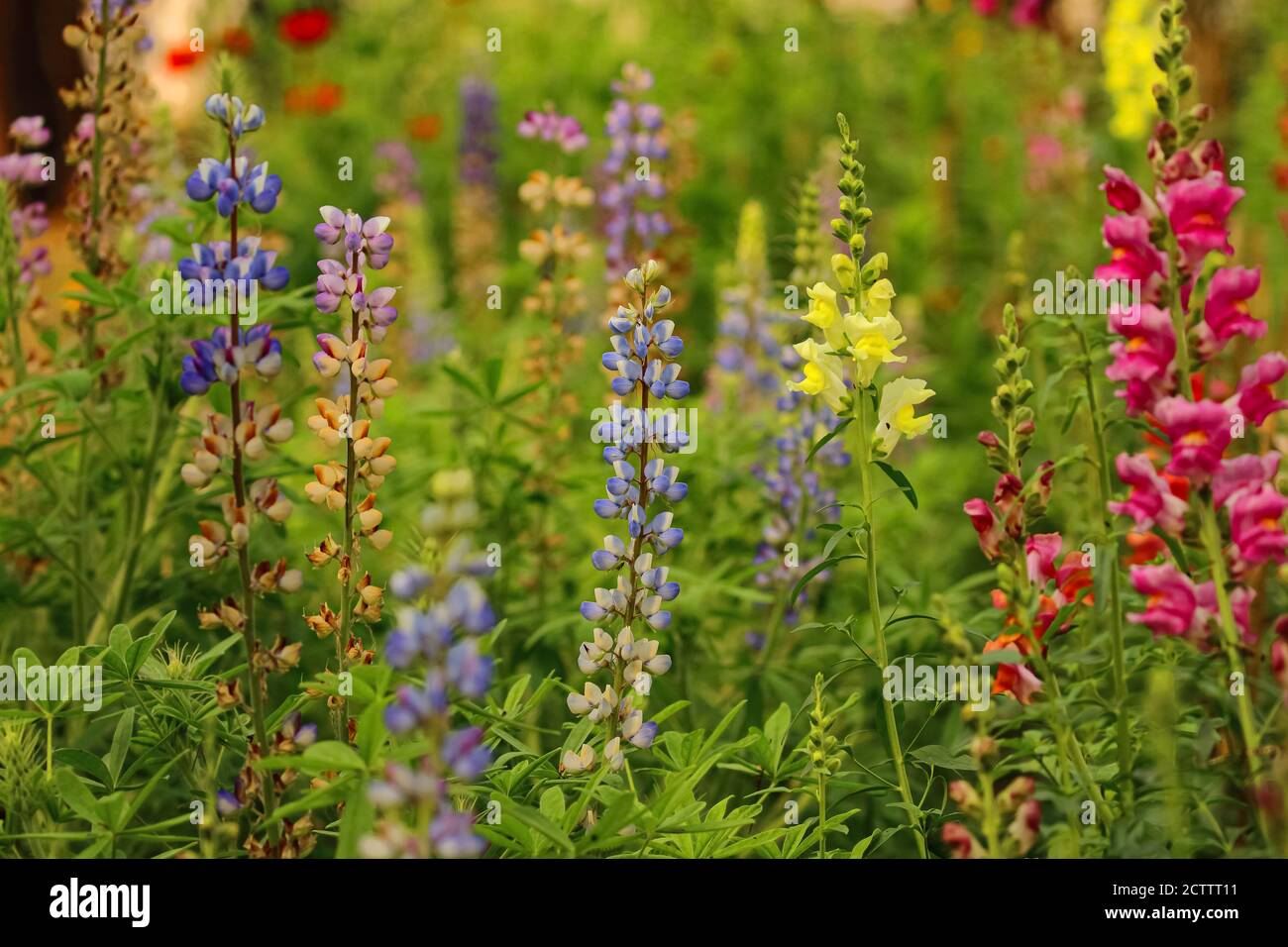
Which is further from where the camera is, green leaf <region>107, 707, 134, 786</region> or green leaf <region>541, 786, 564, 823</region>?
green leaf <region>107, 707, 134, 786</region>

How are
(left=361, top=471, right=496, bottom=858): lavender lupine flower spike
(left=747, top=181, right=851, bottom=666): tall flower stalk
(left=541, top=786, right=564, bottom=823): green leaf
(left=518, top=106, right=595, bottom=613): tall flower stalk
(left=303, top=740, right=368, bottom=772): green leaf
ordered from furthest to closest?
1. (left=518, top=106, right=595, bottom=613): tall flower stalk
2. (left=747, top=181, right=851, bottom=666): tall flower stalk
3. (left=541, top=786, right=564, bottom=823): green leaf
4. (left=303, top=740, right=368, bottom=772): green leaf
5. (left=361, top=471, right=496, bottom=858): lavender lupine flower spike

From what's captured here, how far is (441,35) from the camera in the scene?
9.15 m

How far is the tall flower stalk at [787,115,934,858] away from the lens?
2.15m

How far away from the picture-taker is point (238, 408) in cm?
199

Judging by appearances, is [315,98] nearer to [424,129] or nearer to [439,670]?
[424,129]

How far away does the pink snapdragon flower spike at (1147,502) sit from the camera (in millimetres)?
2031

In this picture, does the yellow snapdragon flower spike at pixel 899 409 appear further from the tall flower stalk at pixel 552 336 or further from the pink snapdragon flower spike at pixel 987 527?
the tall flower stalk at pixel 552 336

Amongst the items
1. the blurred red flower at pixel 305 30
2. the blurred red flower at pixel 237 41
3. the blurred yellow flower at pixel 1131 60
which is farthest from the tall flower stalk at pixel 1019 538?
the blurred red flower at pixel 305 30

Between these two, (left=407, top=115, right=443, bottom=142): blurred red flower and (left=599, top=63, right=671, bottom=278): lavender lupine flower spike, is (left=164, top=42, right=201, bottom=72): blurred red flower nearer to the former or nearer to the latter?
(left=407, top=115, right=443, bottom=142): blurred red flower

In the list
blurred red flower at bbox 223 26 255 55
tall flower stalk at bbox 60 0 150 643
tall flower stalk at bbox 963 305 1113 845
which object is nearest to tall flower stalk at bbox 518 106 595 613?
tall flower stalk at bbox 60 0 150 643

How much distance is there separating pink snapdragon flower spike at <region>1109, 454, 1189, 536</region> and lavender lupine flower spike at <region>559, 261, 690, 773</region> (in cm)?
63

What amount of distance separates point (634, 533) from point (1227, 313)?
947 millimetres

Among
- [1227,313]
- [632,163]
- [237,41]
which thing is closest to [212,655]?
[1227,313]

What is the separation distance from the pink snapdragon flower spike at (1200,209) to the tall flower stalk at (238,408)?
1.31 m
